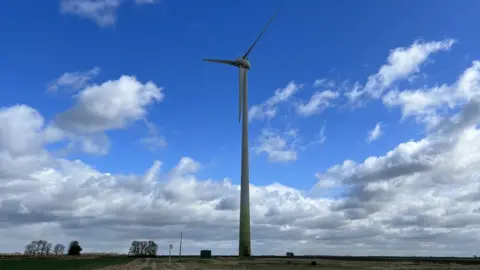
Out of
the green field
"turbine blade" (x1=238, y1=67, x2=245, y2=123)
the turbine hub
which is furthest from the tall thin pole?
the turbine hub

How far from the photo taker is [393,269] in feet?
254

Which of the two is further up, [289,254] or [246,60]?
[246,60]

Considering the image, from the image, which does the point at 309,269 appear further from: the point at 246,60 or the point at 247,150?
the point at 246,60

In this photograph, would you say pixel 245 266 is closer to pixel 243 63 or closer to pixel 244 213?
pixel 244 213

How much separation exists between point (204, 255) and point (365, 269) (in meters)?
87.1

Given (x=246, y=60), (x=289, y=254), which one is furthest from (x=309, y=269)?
(x=289, y=254)

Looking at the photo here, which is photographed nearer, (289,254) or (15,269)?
(15,269)

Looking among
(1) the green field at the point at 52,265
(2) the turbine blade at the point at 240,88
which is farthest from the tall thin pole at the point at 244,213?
(1) the green field at the point at 52,265

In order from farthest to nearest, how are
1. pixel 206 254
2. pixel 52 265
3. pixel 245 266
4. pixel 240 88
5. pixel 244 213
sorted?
pixel 206 254
pixel 240 88
pixel 244 213
pixel 52 265
pixel 245 266

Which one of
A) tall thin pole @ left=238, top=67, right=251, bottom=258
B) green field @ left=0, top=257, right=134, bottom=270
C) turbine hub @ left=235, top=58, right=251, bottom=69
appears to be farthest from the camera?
turbine hub @ left=235, top=58, right=251, bottom=69

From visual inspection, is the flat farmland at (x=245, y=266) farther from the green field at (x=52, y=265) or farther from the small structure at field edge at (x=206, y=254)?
the small structure at field edge at (x=206, y=254)

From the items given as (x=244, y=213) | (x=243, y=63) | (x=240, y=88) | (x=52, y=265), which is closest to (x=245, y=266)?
(x=244, y=213)

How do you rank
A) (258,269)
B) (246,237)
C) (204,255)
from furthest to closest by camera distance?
1. (204,255)
2. (246,237)
3. (258,269)

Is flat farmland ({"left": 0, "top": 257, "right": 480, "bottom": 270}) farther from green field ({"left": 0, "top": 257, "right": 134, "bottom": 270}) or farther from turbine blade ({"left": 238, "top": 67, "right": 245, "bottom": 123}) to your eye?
turbine blade ({"left": 238, "top": 67, "right": 245, "bottom": 123})
